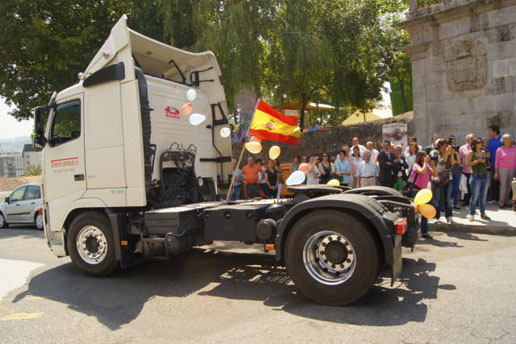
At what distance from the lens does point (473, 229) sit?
8.09 meters

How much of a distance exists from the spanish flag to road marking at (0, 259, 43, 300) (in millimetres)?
4239

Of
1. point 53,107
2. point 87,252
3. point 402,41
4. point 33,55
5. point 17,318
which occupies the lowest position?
point 17,318

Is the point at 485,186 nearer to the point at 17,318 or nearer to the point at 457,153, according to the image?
the point at 457,153

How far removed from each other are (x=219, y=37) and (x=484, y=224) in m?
9.74

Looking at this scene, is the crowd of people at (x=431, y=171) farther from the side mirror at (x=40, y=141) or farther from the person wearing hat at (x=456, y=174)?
the side mirror at (x=40, y=141)

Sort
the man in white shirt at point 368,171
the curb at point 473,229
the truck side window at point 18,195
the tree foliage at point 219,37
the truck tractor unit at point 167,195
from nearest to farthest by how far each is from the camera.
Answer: the truck tractor unit at point 167,195 < the curb at point 473,229 < the man in white shirt at point 368,171 < the truck side window at point 18,195 < the tree foliage at point 219,37

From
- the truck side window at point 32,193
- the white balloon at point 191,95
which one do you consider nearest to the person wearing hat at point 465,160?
the white balloon at point 191,95

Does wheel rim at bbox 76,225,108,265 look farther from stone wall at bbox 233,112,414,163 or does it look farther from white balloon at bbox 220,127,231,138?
stone wall at bbox 233,112,414,163

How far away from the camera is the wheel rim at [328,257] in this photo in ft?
14.7

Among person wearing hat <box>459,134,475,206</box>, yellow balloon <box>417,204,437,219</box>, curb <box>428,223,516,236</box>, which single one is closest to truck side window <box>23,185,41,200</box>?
curb <box>428,223,516,236</box>

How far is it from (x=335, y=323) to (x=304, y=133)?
12.1 metres

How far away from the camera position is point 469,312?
4031 millimetres

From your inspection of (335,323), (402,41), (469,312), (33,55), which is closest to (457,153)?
(469,312)

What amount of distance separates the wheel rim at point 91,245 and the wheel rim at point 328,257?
309 centimetres
